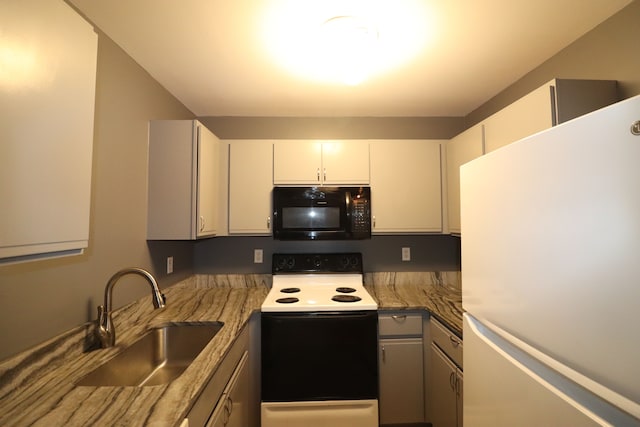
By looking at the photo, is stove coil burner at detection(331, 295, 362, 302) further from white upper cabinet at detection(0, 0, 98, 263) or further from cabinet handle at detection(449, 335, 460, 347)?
white upper cabinet at detection(0, 0, 98, 263)

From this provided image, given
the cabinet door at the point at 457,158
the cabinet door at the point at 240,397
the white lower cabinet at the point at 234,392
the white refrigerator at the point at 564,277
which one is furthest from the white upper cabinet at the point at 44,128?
the cabinet door at the point at 457,158

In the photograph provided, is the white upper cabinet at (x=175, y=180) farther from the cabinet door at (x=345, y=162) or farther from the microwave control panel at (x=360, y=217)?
the microwave control panel at (x=360, y=217)

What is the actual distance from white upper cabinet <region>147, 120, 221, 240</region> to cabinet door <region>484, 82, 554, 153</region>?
6.02 feet

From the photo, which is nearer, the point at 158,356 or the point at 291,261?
the point at 158,356

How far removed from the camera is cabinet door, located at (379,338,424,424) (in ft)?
6.18

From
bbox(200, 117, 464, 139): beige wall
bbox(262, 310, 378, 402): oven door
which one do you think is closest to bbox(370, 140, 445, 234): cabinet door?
bbox(200, 117, 464, 139): beige wall

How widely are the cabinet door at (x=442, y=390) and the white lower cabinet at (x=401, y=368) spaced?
10 centimetres

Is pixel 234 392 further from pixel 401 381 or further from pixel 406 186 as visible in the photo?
pixel 406 186

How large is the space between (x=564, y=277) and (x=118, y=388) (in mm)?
1318

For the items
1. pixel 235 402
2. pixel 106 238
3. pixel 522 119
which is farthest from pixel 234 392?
pixel 522 119

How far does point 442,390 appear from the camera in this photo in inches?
67.3

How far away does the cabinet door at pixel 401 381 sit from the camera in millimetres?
1885

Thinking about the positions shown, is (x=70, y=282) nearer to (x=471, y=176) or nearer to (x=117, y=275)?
(x=117, y=275)

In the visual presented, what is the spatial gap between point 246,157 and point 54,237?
1.62m
